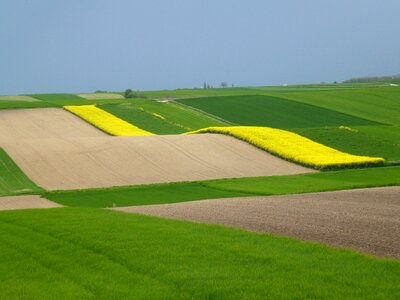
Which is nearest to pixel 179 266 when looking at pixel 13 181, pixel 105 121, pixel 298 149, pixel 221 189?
pixel 221 189

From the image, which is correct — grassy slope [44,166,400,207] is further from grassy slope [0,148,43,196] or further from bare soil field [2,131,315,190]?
bare soil field [2,131,315,190]

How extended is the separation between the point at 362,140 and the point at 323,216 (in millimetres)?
33820

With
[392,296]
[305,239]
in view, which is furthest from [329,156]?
[392,296]

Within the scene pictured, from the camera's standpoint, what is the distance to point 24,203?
102ft

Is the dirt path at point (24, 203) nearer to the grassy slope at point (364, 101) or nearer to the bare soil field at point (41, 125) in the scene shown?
the bare soil field at point (41, 125)

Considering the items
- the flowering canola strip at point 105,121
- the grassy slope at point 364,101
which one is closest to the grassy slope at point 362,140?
the flowering canola strip at point 105,121

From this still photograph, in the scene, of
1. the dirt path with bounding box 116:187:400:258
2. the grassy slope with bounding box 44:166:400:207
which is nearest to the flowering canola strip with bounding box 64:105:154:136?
the grassy slope with bounding box 44:166:400:207

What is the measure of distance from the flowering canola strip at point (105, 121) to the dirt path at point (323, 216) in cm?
3378

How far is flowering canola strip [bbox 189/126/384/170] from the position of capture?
4266cm

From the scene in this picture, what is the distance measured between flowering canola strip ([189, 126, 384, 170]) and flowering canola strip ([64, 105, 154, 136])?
23.4 ft

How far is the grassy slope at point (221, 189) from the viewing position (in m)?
31.9

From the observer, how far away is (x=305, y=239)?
16.3 metres

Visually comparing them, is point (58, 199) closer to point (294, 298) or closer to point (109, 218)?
point (109, 218)

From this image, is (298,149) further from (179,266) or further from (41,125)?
(179,266)
